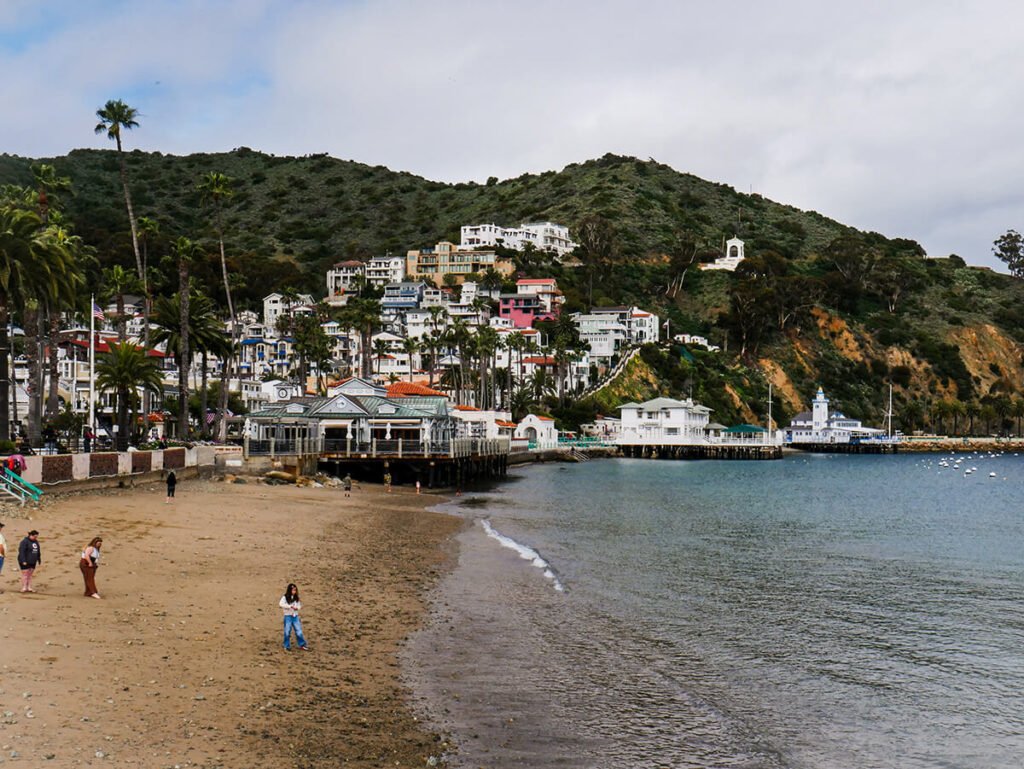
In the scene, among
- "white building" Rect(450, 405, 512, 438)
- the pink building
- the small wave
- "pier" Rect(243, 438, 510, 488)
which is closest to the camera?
the small wave

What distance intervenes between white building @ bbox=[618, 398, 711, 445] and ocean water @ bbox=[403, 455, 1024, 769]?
83.9 meters

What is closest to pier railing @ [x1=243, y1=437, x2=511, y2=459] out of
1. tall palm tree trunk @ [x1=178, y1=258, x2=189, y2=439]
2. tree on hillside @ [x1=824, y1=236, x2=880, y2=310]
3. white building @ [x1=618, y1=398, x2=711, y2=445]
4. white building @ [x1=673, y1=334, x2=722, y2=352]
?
tall palm tree trunk @ [x1=178, y1=258, x2=189, y2=439]

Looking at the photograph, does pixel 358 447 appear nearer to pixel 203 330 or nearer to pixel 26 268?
pixel 203 330

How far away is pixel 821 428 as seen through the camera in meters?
155

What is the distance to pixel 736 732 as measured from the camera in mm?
15375

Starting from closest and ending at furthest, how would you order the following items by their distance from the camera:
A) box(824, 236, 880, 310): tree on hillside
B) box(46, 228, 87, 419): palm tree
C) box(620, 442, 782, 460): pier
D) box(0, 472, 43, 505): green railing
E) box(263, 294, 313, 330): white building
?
box(0, 472, 43, 505): green railing → box(46, 228, 87, 419): palm tree → box(620, 442, 782, 460): pier → box(263, 294, 313, 330): white building → box(824, 236, 880, 310): tree on hillside

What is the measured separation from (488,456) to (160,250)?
407 feet

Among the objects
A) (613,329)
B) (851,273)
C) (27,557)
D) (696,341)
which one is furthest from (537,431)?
(851,273)

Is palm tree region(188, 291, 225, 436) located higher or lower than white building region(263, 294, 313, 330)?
lower

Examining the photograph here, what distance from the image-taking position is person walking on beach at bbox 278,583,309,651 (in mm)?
17203

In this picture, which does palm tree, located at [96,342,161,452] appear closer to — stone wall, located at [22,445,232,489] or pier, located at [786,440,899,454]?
stone wall, located at [22,445,232,489]

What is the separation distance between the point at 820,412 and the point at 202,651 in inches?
5859

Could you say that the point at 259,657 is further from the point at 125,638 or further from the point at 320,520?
the point at 320,520

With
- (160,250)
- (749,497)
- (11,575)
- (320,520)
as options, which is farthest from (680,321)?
(11,575)
